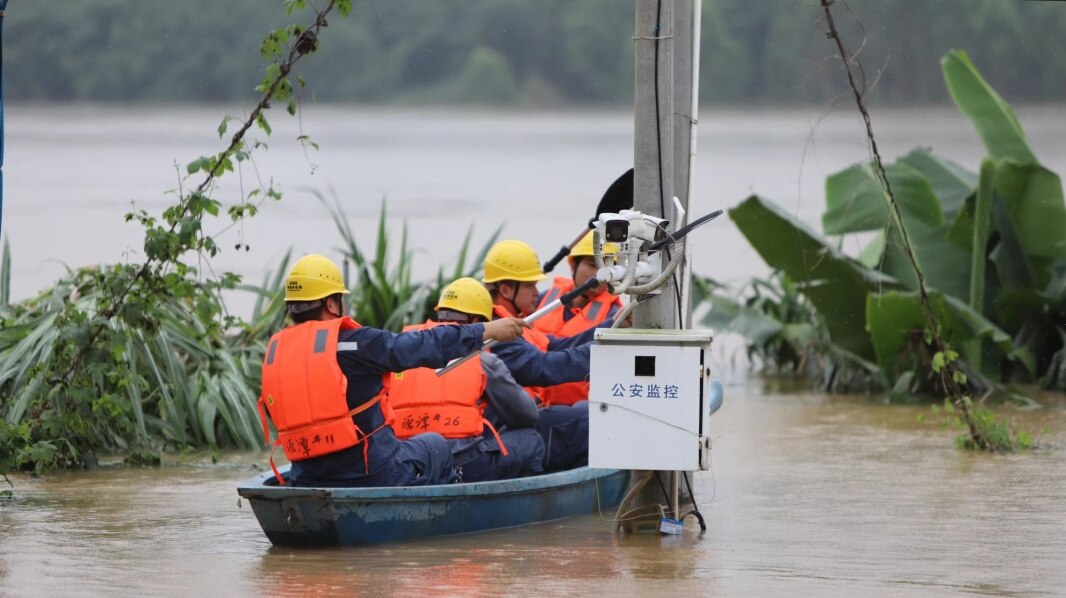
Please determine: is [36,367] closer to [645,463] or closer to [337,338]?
[337,338]

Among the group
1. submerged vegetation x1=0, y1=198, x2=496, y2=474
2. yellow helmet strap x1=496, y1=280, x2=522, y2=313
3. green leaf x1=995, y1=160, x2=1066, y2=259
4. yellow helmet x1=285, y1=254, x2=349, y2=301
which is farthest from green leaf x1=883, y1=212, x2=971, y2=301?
yellow helmet x1=285, y1=254, x2=349, y2=301

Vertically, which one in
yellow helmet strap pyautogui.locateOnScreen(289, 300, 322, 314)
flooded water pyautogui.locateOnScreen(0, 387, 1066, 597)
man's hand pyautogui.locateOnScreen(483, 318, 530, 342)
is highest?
yellow helmet strap pyautogui.locateOnScreen(289, 300, 322, 314)

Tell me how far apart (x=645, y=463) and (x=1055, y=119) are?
35537mm

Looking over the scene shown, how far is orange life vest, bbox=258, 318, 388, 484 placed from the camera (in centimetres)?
790

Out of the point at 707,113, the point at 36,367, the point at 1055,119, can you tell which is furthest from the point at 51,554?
the point at 707,113

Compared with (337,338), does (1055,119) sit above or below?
above

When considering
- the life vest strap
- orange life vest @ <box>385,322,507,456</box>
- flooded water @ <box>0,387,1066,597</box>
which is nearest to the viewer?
flooded water @ <box>0,387,1066,597</box>

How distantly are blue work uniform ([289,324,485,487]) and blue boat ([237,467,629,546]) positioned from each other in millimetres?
203

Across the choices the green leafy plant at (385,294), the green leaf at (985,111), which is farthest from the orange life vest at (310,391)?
the green leaf at (985,111)

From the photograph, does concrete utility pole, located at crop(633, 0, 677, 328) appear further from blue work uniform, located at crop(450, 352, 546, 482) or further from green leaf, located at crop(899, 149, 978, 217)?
green leaf, located at crop(899, 149, 978, 217)

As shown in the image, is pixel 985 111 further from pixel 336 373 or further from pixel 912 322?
pixel 336 373

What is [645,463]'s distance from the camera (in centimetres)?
798

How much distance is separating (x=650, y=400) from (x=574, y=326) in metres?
2.15

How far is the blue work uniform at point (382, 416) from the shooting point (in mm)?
7879
